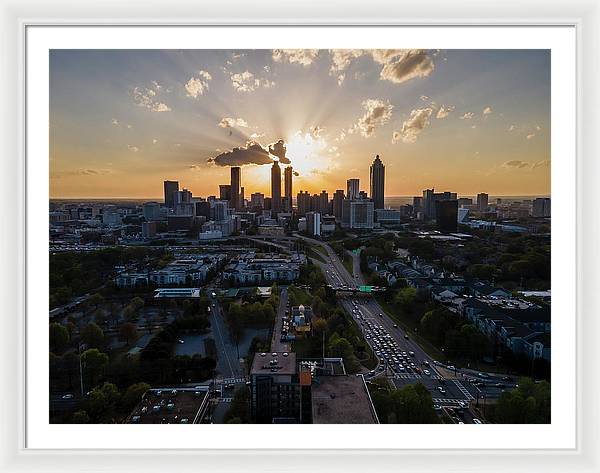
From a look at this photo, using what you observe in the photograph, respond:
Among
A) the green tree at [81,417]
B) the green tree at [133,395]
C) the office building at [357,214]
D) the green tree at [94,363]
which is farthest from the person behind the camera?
the office building at [357,214]

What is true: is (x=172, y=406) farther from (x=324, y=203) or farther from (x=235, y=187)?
(x=324, y=203)

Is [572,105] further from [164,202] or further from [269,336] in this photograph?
[164,202]

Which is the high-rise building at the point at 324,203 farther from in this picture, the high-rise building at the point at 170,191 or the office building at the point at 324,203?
the high-rise building at the point at 170,191

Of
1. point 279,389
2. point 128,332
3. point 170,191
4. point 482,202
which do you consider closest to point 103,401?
point 128,332

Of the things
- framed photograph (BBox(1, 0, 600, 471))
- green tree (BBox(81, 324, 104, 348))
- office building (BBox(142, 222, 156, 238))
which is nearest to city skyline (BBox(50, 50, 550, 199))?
framed photograph (BBox(1, 0, 600, 471))

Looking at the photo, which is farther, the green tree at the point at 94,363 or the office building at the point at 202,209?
the office building at the point at 202,209

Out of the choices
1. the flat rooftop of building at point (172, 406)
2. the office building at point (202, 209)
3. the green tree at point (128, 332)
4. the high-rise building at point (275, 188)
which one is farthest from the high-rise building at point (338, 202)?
the green tree at point (128, 332)
